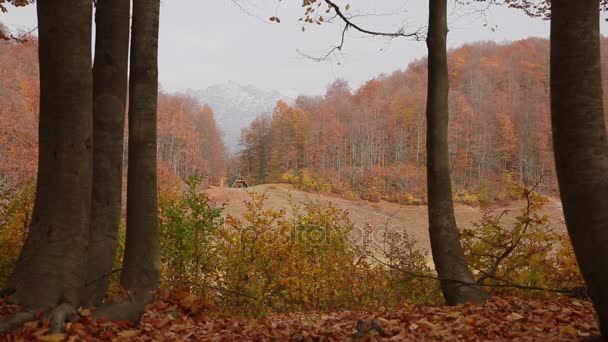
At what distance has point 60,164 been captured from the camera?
10.4 feet

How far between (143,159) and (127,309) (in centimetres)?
138

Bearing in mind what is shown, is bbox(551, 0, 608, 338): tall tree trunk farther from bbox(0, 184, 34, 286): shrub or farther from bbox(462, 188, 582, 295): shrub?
bbox(0, 184, 34, 286): shrub

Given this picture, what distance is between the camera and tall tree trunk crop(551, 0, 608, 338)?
1.97 meters

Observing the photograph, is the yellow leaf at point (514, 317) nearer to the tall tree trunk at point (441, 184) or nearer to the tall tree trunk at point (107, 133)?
the tall tree trunk at point (441, 184)

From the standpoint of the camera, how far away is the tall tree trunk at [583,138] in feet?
6.48

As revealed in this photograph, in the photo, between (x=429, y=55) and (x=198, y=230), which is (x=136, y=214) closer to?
(x=198, y=230)

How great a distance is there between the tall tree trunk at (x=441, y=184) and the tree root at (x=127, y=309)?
2.94m

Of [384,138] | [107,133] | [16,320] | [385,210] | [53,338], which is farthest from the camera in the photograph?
[384,138]

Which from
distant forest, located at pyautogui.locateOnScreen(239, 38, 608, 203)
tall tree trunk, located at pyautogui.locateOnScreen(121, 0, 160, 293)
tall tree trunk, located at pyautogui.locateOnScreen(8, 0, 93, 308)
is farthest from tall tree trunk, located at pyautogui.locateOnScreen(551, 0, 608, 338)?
distant forest, located at pyautogui.locateOnScreen(239, 38, 608, 203)

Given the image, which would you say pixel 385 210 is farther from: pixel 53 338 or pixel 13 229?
pixel 53 338

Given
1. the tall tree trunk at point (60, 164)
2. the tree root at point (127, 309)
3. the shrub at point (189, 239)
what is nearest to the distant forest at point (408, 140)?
the shrub at point (189, 239)

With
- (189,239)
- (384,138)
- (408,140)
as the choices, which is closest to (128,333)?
(189,239)

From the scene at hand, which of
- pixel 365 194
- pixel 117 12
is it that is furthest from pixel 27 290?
pixel 365 194

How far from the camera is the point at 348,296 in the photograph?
317 inches
